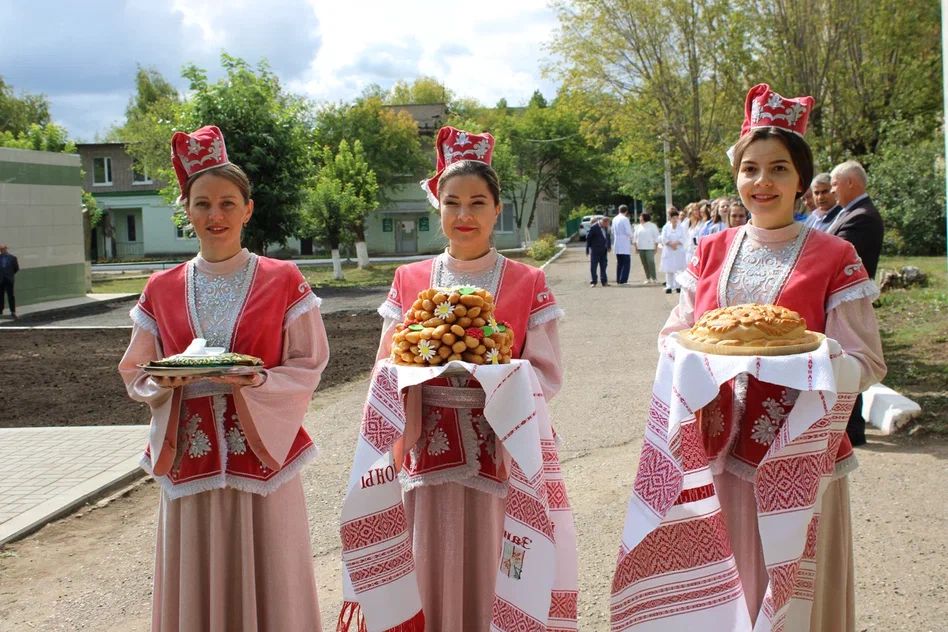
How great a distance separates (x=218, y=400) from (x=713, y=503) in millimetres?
1893

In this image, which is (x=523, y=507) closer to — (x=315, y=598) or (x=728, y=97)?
(x=315, y=598)

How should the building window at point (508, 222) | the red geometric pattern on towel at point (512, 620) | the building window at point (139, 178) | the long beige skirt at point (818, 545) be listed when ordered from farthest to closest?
the building window at point (139, 178) → the building window at point (508, 222) → the long beige skirt at point (818, 545) → the red geometric pattern on towel at point (512, 620)

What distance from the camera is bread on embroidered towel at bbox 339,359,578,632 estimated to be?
300 centimetres

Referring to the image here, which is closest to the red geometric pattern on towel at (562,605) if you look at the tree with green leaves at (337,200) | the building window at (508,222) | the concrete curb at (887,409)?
the concrete curb at (887,409)

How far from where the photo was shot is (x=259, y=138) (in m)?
26.7

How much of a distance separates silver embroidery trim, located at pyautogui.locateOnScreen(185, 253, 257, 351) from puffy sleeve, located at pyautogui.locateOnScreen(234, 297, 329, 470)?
22cm

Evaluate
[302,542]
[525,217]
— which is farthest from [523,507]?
[525,217]

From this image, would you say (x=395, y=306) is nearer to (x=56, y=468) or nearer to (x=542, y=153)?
(x=56, y=468)

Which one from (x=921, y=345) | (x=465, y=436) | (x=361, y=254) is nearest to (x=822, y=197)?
(x=921, y=345)

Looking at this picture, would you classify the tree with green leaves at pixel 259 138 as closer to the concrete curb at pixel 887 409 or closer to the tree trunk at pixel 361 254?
the tree trunk at pixel 361 254

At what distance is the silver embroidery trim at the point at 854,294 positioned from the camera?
3143 millimetres

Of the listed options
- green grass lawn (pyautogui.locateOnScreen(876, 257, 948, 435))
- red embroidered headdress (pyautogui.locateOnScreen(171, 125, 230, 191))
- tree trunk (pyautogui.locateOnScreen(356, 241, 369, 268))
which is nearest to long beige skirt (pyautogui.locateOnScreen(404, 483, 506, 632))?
red embroidered headdress (pyautogui.locateOnScreen(171, 125, 230, 191))

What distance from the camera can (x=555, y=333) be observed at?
3.55m

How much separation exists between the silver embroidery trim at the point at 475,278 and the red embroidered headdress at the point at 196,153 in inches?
38.2
